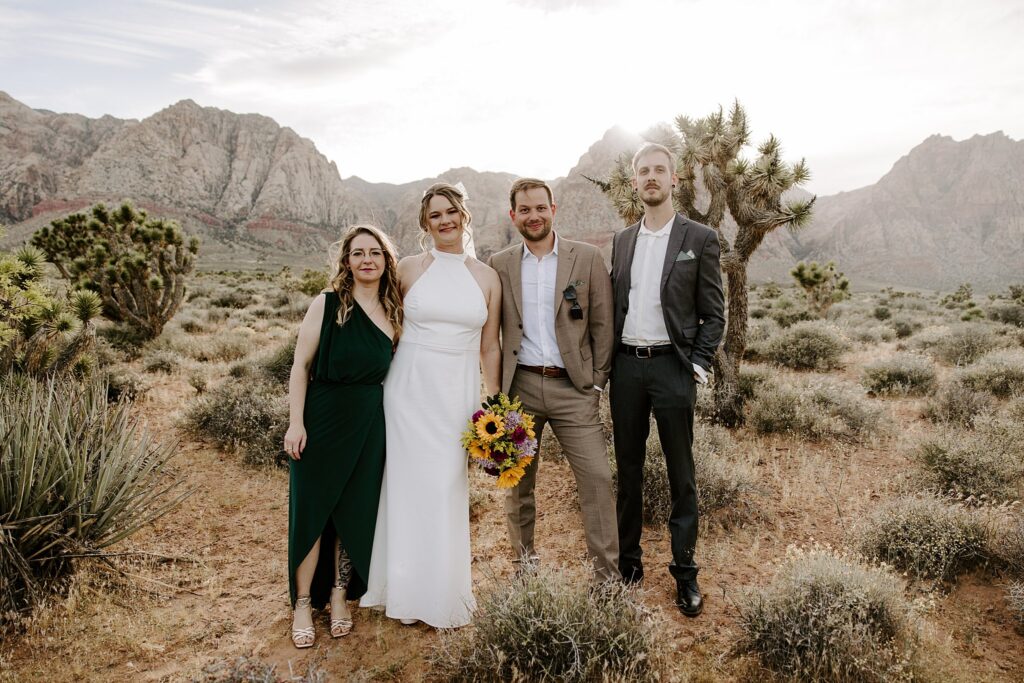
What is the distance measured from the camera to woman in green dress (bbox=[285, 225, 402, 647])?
11.1 feet

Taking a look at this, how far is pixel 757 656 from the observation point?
10.2 feet

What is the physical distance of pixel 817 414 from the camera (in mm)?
7230

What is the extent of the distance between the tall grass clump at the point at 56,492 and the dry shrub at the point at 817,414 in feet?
23.6

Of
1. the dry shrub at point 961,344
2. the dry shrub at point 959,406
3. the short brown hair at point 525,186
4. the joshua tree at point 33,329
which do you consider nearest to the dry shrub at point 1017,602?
the short brown hair at point 525,186

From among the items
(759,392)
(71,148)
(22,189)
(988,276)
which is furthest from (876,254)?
(71,148)

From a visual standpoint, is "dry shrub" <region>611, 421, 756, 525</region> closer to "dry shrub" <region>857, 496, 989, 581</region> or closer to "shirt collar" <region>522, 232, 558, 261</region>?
"dry shrub" <region>857, 496, 989, 581</region>

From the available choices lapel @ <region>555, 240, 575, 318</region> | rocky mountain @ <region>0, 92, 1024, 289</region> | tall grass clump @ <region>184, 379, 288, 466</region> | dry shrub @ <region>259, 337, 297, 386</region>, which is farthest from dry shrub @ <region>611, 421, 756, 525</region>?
rocky mountain @ <region>0, 92, 1024, 289</region>

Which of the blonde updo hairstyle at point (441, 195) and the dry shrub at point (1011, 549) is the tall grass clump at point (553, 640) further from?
the dry shrub at point (1011, 549)

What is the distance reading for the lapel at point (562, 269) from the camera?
3.46m

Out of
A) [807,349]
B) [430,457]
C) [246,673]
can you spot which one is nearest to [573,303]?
[430,457]

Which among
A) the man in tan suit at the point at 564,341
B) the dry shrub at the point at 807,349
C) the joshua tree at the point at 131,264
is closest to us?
the man in tan suit at the point at 564,341

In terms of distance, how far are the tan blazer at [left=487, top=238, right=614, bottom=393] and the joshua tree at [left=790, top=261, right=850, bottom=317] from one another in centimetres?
1987

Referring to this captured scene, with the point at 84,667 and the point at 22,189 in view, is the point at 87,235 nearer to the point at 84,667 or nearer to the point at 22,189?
the point at 84,667

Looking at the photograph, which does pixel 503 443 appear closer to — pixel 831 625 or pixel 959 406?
pixel 831 625
